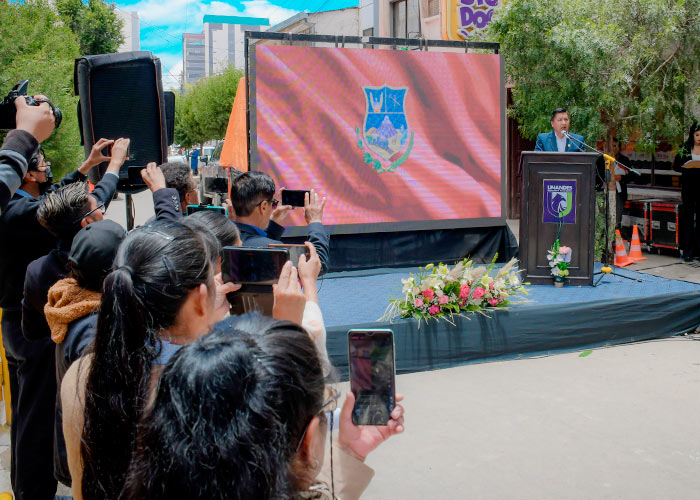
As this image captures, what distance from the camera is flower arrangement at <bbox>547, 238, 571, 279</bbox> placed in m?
7.18

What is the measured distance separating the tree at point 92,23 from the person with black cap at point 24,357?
28726mm

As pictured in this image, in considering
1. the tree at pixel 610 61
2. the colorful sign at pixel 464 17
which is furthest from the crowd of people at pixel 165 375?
the colorful sign at pixel 464 17

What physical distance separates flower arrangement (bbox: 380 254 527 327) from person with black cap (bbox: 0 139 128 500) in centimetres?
286

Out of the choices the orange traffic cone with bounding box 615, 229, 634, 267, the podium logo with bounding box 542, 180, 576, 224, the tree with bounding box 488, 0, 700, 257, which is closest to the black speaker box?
the podium logo with bounding box 542, 180, 576, 224

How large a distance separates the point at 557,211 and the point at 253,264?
5.53 m

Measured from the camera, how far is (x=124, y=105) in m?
4.67

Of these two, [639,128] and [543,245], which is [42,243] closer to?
[543,245]

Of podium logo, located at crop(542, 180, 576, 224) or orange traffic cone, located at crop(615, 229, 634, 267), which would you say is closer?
podium logo, located at crop(542, 180, 576, 224)

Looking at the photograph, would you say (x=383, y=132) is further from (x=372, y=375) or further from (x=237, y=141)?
(x=372, y=375)

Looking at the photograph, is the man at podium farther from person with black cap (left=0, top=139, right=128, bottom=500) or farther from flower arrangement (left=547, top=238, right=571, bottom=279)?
person with black cap (left=0, top=139, right=128, bottom=500)

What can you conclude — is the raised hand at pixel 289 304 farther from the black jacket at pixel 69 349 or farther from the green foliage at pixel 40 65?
the green foliage at pixel 40 65

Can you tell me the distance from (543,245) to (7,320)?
5390mm

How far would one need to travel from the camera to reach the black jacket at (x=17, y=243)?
348cm

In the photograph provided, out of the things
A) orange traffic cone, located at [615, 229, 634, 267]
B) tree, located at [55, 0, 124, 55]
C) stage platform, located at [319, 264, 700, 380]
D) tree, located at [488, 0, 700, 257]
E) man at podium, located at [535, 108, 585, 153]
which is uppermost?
tree, located at [55, 0, 124, 55]
